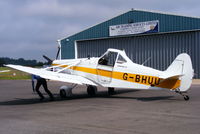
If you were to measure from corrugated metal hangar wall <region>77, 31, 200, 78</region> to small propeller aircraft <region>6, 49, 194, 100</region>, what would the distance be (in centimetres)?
1135

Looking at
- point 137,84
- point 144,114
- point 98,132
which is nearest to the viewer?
point 98,132

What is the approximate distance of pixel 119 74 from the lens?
13250 millimetres

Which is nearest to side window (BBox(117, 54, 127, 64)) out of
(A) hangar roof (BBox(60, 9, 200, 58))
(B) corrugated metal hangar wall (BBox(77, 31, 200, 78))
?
(A) hangar roof (BBox(60, 9, 200, 58))

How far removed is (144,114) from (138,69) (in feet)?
12.6

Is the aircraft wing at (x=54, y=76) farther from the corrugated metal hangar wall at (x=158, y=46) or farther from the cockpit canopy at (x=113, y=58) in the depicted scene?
the corrugated metal hangar wall at (x=158, y=46)

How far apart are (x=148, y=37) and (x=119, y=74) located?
14285mm

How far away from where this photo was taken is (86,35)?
3089 centimetres

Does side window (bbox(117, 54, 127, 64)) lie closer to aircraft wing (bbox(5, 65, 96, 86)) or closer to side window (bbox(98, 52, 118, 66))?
side window (bbox(98, 52, 118, 66))

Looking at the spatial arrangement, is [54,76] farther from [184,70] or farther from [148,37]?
[148,37]

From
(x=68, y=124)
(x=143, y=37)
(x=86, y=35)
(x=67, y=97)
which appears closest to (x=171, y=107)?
(x=68, y=124)

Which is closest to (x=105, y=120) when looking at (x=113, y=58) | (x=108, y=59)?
(x=113, y=58)

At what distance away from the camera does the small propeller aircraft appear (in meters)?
11.6

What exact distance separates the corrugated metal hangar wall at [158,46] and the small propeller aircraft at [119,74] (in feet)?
37.2

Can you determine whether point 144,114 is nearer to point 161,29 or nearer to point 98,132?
point 98,132
